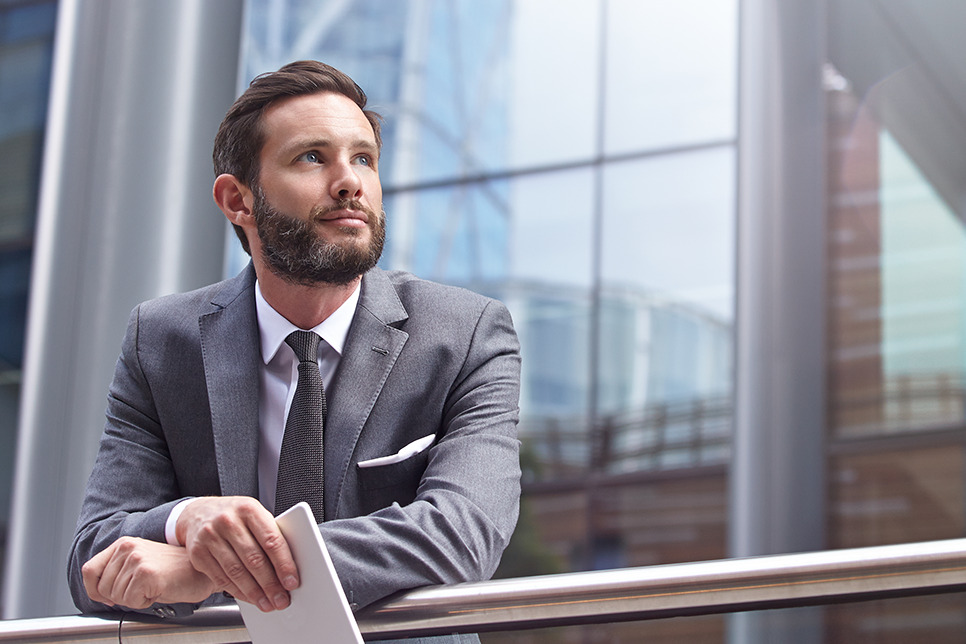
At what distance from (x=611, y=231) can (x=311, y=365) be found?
236 inches

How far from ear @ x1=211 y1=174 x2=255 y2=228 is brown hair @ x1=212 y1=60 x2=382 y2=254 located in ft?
0.05

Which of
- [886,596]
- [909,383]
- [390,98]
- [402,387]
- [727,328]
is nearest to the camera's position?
[886,596]

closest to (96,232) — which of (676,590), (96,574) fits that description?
(96,574)

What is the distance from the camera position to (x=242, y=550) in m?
1.19

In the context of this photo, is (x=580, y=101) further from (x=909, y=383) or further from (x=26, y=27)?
(x=26, y=27)

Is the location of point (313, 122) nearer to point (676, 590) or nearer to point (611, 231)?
point (676, 590)

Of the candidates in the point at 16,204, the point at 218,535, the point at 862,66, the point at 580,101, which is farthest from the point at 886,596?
the point at 16,204

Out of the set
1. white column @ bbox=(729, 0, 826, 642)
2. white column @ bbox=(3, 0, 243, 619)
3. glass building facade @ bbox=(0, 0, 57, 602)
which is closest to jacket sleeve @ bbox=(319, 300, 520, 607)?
white column @ bbox=(3, 0, 243, 619)

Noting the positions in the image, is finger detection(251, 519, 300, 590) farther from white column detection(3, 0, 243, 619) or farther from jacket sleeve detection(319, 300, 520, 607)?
white column detection(3, 0, 243, 619)

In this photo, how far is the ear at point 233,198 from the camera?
1.96 metres

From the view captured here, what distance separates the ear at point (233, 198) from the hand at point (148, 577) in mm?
786

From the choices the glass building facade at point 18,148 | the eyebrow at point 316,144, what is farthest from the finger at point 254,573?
the glass building facade at point 18,148

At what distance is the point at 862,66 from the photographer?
5887mm

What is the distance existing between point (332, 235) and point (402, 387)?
29cm
